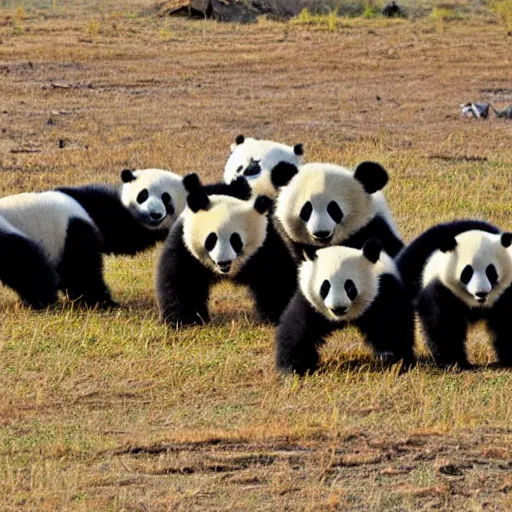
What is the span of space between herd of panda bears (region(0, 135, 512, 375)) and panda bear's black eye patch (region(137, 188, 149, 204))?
11mm

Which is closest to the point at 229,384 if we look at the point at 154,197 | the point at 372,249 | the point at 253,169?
the point at 372,249

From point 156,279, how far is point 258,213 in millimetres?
950

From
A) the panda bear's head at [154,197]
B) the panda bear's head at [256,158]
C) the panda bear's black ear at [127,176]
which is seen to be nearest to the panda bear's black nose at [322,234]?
the panda bear's head at [256,158]

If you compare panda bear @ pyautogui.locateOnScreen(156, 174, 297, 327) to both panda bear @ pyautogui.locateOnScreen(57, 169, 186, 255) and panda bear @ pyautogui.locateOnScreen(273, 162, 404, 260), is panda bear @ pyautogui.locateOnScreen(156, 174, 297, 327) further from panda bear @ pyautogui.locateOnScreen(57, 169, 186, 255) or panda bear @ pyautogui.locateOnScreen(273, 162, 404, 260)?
panda bear @ pyautogui.locateOnScreen(57, 169, 186, 255)

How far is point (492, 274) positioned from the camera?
814 centimetres

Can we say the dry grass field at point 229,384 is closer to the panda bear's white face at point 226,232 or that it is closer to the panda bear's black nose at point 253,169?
the panda bear's white face at point 226,232

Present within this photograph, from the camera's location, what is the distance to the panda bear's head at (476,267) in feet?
26.6

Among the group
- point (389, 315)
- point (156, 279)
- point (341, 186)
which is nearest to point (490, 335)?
point (389, 315)

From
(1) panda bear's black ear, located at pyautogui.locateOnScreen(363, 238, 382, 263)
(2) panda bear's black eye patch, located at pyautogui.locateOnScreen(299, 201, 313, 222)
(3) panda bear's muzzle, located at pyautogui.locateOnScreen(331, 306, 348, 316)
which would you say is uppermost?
(1) panda bear's black ear, located at pyautogui.locateOnScreen(363, 238, 382, 263)

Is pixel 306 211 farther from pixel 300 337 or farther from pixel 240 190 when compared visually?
pixel 300 337

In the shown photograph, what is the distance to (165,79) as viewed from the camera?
78.6 ft

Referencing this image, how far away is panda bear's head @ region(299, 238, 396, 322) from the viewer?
307 inches

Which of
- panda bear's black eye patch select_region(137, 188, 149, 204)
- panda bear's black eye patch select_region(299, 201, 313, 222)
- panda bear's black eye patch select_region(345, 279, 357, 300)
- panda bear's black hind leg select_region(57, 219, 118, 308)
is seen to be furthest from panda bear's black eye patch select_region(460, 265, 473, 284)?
panda bear's black eye patch select_region(137, 188, 149, 204)

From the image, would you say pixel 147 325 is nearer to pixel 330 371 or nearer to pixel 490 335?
pixel 330 371
